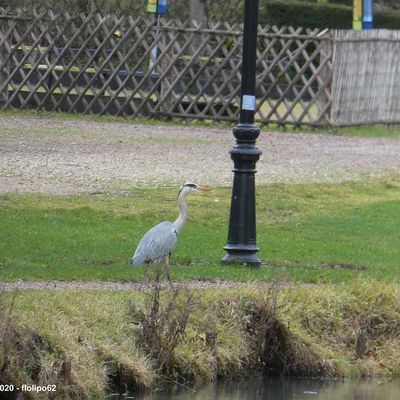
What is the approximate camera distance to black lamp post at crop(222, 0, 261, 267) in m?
14.7

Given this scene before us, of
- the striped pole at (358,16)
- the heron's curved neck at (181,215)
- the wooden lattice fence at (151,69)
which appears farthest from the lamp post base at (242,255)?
the striped pole at (358,16)

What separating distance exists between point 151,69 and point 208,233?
1321cm

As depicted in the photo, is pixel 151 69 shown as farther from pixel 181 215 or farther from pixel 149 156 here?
pixel 181 215

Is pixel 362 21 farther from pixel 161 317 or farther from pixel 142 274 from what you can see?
pixel 161 317

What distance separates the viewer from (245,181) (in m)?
14.9

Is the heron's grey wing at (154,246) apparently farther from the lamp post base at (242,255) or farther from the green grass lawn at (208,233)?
the lamp post base at (242,255)

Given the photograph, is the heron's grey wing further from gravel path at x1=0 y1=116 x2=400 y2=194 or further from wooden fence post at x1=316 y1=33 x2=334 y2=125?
wooden fence post at x1=316 y1=33 x2=334 y2=125

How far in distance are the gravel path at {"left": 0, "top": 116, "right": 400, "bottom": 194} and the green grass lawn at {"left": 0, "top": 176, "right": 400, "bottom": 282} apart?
1.16 meters

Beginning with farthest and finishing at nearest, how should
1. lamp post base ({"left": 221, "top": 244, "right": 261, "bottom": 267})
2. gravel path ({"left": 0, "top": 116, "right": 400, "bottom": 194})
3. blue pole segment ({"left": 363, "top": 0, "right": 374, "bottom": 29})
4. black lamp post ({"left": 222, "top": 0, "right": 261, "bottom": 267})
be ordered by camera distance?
blue pole segment ({"left": 363, "top": 0, "right": 374, "bottom": 29}) < gravel path ({"left": 0, "top": 116, "right": 400, "bottom": 194}) < lamp post base ({"left": 221, "top": 244, "right": 261, "bottom": 267}) < black lamp post ({"left": 222, "top": 0, "right": 261, "bottom": 267})

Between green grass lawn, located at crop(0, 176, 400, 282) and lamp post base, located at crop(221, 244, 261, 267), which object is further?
lamp post base, located at crop(221, 244, 261, 267)

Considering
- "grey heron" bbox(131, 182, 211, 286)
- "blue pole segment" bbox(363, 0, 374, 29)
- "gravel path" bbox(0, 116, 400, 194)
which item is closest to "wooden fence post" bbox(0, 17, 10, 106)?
"gravel path" bbox(0, 116, 400, 194)

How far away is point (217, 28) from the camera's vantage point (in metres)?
30.4

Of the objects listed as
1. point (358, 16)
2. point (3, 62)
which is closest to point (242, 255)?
point (3, 62)

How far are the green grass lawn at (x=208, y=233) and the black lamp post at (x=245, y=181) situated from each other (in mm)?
204
